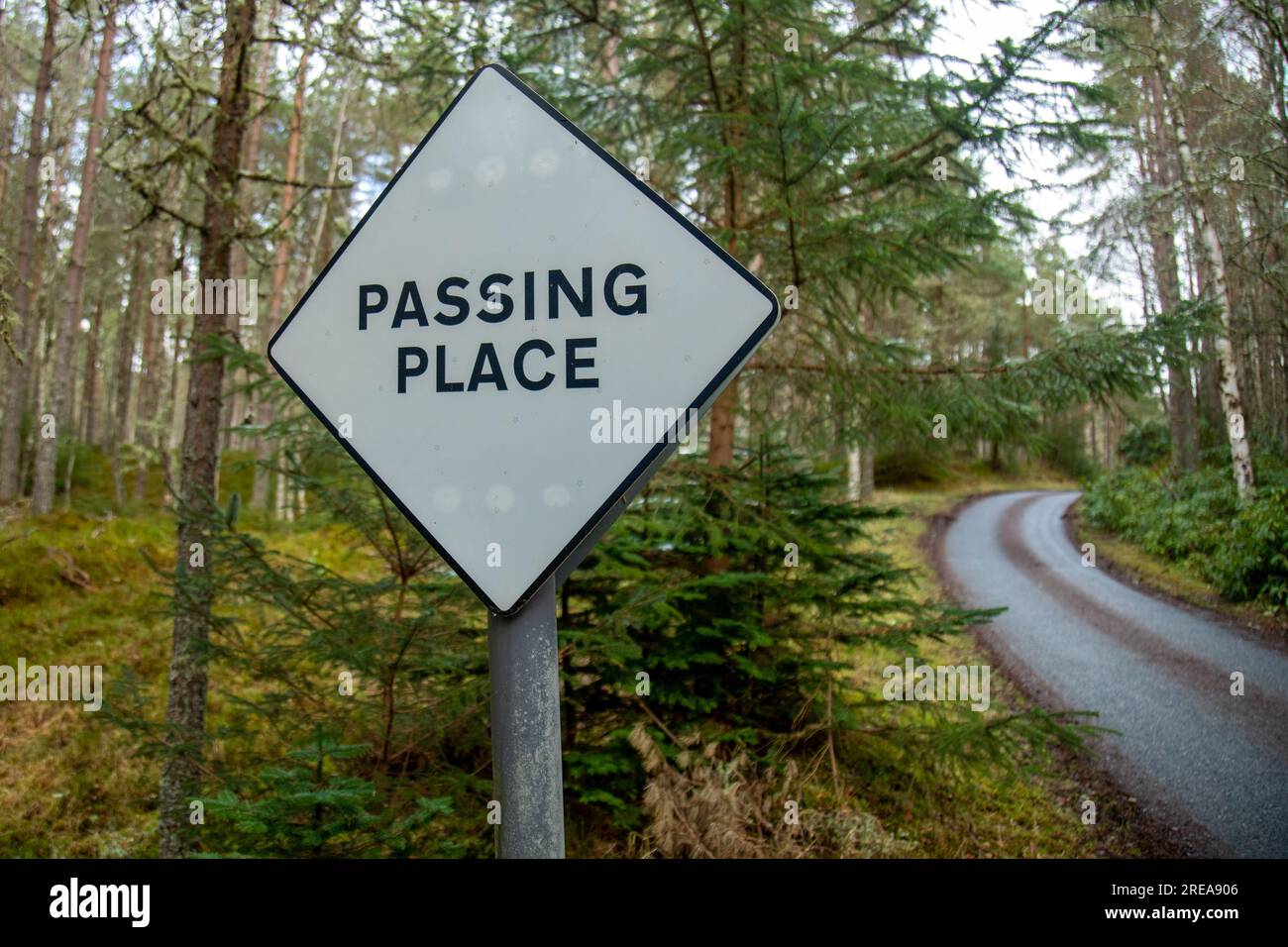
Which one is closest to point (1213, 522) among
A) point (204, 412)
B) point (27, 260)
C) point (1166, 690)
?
point (1166, 690)

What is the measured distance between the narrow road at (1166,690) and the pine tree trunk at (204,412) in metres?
5.15

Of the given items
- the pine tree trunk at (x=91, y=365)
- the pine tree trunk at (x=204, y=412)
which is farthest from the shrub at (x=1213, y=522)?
the pine tree trunk at (x=91, y=365)

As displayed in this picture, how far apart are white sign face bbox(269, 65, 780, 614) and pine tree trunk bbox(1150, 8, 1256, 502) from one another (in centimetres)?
459

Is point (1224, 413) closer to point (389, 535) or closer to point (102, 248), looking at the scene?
point (389, 535)

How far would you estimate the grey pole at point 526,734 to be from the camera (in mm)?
1249

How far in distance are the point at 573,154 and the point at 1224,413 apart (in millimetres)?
6923

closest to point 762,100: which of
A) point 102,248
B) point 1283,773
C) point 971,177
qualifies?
point 971,177

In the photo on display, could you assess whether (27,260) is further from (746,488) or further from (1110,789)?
(1110,789)

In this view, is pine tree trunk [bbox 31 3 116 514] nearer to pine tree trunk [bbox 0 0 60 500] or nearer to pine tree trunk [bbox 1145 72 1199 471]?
pine tree trunk [bbox 0 0 60 500]

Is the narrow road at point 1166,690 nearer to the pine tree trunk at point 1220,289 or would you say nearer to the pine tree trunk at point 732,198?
the pine tree trunk at point 1220,289

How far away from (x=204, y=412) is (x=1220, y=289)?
695 centimetres

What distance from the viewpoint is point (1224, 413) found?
20.1 ft

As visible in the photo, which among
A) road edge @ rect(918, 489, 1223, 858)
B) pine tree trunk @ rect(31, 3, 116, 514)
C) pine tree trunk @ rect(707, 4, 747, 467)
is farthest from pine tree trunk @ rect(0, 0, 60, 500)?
road edge @ rect(918, 489, 1223, 858)

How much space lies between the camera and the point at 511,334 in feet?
4.37
